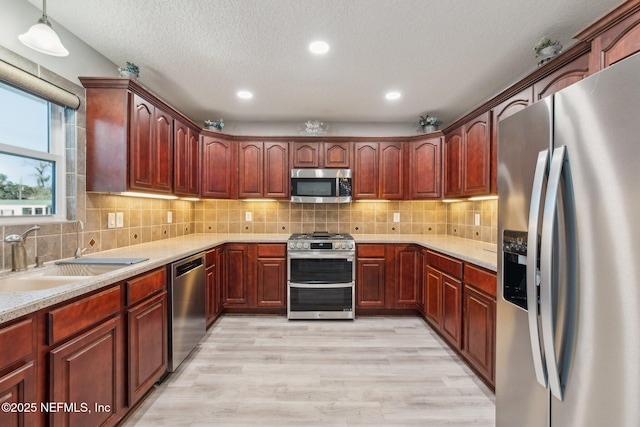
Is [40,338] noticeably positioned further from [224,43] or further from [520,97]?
[520,97]

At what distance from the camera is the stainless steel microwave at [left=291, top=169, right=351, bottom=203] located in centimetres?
364

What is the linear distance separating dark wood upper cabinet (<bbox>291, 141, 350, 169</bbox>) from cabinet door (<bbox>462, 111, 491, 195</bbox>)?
1.44 metres

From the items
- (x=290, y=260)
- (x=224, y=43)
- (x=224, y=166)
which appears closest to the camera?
(x=224, y=43)

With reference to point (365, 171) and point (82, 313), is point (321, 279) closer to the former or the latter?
point (365, 171)

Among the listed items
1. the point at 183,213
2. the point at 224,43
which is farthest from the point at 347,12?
the point at 183,213

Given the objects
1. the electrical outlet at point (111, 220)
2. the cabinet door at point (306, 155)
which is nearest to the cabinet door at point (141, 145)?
the electrical outlet at point (111, 220)

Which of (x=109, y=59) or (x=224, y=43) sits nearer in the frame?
(x=224, y=43)

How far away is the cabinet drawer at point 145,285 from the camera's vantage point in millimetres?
1699

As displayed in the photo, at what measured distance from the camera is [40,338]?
3.84 ft

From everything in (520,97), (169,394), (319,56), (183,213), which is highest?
(319,56)

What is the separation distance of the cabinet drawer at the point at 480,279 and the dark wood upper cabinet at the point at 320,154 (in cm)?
200

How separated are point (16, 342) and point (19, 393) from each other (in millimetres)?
200

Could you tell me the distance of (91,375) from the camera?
1.41 metres

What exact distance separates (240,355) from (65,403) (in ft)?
4.59
